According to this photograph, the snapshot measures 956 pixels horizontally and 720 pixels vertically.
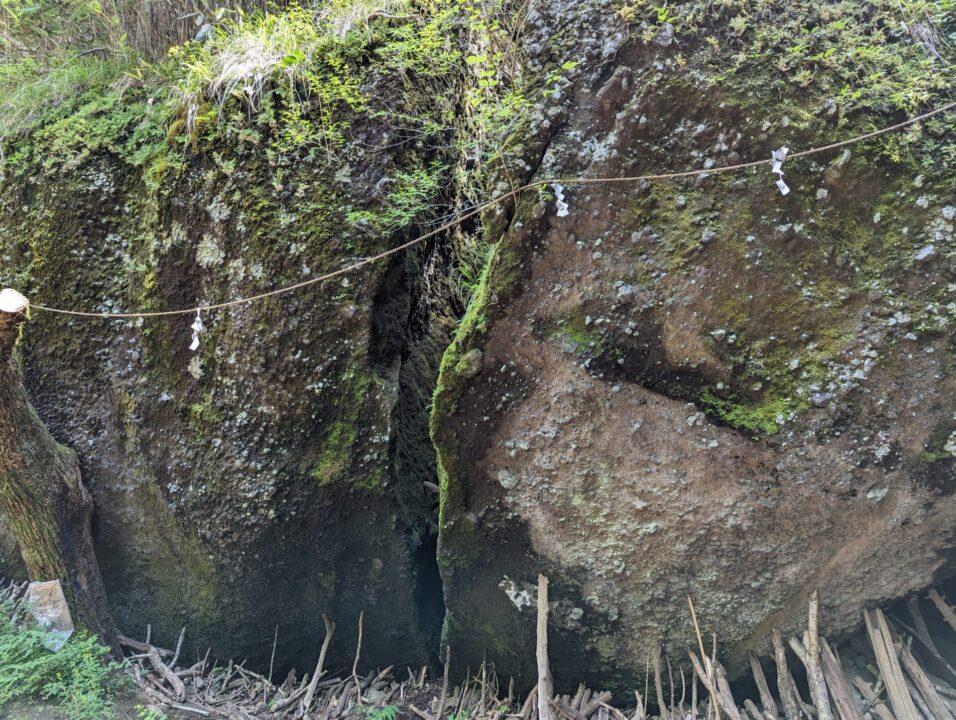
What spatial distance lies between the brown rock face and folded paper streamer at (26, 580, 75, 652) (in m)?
2.15

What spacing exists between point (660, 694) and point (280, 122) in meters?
3.46

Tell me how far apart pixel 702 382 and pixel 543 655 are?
1.47m

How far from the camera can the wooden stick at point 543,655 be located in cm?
263

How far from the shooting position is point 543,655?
8.99ft

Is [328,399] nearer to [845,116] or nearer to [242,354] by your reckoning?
[242,354]

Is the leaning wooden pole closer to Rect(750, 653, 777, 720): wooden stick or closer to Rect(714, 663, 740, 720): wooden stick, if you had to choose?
Rect(714, 663, 740, 720): wooden stick

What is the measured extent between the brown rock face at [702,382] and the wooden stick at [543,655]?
0.11 metres

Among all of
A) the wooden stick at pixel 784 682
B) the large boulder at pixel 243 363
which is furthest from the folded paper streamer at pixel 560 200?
the wooden stick at pixel 784 682

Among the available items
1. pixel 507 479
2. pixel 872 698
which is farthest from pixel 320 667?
pixel 872 698

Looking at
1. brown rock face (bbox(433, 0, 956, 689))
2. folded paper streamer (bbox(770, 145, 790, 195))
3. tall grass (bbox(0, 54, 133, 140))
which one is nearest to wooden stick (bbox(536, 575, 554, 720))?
brown rock face (bbox(433, 0, 956, 689))

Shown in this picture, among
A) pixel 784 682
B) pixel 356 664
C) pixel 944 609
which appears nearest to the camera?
pixel 784 682

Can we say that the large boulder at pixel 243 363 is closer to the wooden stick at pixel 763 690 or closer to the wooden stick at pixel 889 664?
the wooden stick at pixel 763 690

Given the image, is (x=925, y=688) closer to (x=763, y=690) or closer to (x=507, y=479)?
(x=763, y=690)

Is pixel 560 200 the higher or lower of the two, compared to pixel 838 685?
higher
